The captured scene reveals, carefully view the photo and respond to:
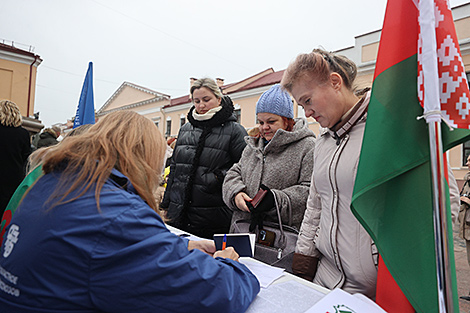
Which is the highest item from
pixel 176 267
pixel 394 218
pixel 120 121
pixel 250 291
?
pixel 120 121

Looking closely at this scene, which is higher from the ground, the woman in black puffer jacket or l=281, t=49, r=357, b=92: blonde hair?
l=281, t=49, r=357, b=92: blonde hair

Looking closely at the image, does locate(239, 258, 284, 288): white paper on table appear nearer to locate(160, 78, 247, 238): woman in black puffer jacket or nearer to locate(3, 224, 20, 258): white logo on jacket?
locate(3, 224, 20, 258): white logo on jacket

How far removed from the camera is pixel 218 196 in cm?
265

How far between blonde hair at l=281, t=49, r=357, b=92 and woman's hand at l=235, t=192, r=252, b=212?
0.82m

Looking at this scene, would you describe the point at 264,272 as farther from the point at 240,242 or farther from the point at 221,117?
the point at 221,117

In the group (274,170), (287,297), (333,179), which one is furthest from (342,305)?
(274,170)

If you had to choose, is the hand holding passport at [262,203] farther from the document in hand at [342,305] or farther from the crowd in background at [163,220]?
the document in hand at [342,305]

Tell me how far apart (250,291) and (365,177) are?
1.78ft

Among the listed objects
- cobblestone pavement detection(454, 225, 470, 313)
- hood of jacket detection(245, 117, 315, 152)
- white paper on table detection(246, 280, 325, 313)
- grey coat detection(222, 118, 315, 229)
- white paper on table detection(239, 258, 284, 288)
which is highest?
hood of jacket detection(245, 117, 315, 152)

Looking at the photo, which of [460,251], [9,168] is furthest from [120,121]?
[460,251]

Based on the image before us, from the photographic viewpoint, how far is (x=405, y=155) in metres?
1.13

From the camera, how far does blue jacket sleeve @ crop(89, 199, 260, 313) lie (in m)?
0.84

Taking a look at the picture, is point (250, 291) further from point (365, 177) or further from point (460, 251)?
point (460, 251)

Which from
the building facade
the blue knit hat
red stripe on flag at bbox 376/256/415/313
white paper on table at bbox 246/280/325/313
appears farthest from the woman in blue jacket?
the blue knit hat
